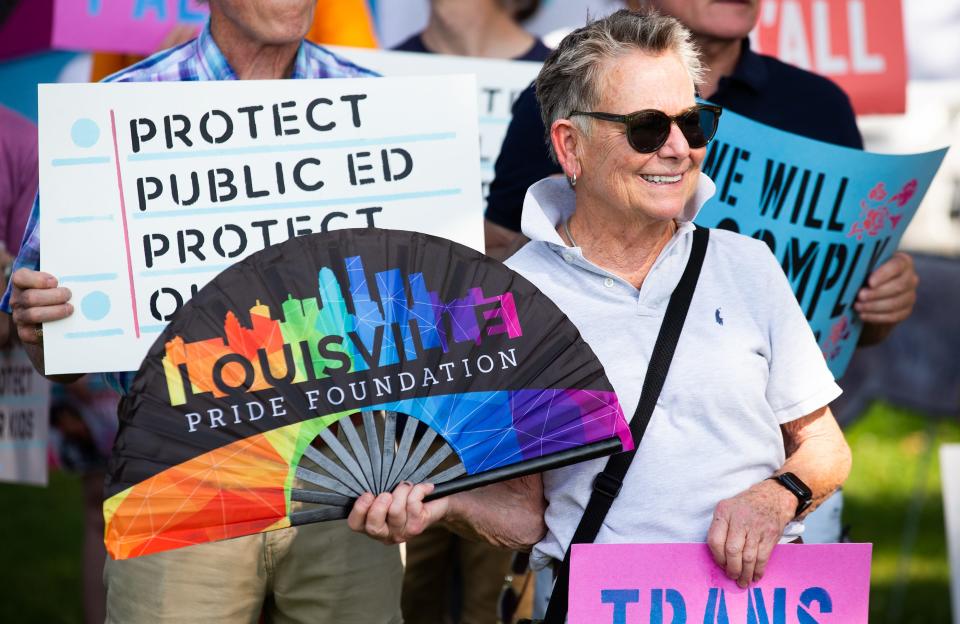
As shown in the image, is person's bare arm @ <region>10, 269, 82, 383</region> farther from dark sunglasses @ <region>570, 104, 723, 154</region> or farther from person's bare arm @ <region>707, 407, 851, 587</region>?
person's bare arm @ <region>707, 407, 851, 587</region>

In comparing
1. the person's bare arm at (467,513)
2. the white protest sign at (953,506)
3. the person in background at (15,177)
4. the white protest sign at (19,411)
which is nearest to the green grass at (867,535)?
the white protest sign at (953,506)

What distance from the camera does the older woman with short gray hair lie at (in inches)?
100

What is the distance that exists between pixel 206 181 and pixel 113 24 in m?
1.88

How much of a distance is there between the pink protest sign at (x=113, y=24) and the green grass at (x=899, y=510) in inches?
140

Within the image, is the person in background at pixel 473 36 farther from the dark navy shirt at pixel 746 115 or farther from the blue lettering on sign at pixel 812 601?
the blue lettering on sign at pixel 812 601

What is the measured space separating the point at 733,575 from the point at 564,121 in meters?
0.97

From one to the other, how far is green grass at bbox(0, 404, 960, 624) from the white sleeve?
3258mm

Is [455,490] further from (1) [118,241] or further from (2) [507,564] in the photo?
(2) [507,564]

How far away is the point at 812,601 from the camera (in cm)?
255

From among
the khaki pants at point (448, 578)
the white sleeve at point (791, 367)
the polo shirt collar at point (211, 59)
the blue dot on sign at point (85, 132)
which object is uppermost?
the polo shirt collar at point (211, 59)

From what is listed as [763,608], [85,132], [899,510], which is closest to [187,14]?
[85,132]

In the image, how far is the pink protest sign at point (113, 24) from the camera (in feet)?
14.4

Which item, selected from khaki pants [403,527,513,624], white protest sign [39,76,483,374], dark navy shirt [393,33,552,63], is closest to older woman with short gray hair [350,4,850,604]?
white protest sign [39,76,483,374]

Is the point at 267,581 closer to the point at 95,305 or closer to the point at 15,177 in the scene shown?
the point at 95,305
